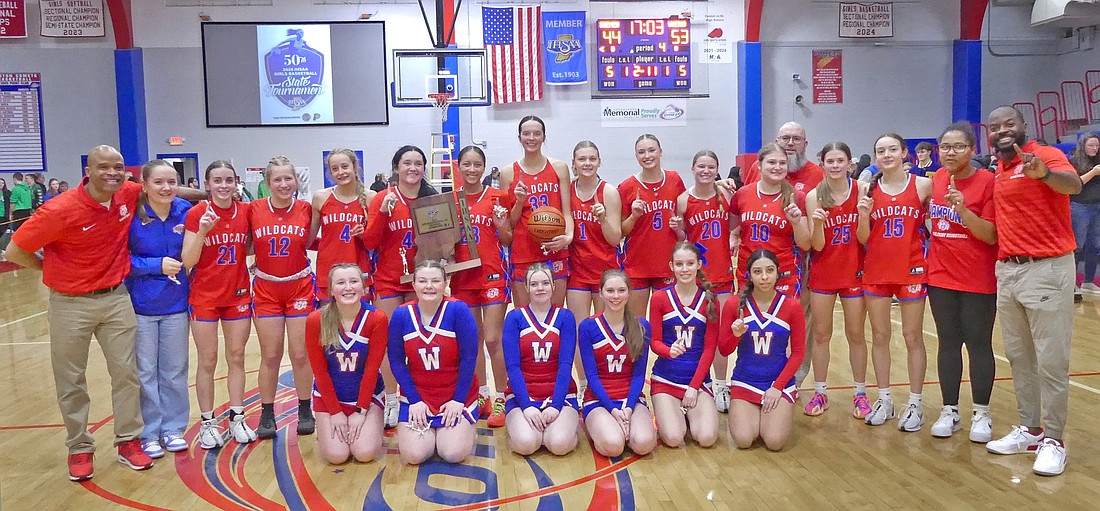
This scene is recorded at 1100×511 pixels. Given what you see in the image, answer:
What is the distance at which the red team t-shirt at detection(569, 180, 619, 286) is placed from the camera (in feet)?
16.8

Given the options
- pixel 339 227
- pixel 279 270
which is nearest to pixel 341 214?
pixel 339 227

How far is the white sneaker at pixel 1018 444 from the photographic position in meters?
4.25

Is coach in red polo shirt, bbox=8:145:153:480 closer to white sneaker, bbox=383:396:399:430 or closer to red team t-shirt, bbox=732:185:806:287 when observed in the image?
white sneaker, bbox=383:396:399:430

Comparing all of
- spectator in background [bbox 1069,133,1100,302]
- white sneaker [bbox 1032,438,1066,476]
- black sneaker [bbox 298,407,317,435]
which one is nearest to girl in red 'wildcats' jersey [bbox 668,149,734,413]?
white sneaker [bbox 1032,438,1066,476]

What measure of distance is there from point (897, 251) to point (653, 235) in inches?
56.1

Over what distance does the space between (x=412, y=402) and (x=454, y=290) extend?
87cm

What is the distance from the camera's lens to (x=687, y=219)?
513cm

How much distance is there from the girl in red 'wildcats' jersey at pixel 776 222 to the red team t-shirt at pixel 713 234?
11cm

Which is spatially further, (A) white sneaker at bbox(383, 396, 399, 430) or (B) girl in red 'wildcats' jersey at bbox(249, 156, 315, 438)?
(A) white sneaker at bbox(383, 396, 399, 430)

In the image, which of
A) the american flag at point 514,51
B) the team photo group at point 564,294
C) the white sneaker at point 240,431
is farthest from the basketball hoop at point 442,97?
the white sneaker at point 240,431

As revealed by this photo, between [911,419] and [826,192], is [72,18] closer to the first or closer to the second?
[826,192]

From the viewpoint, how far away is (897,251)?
184 inches

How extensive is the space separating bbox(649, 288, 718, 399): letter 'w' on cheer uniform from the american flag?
36.9 feet

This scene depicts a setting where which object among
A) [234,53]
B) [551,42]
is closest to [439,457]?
[551,42]
